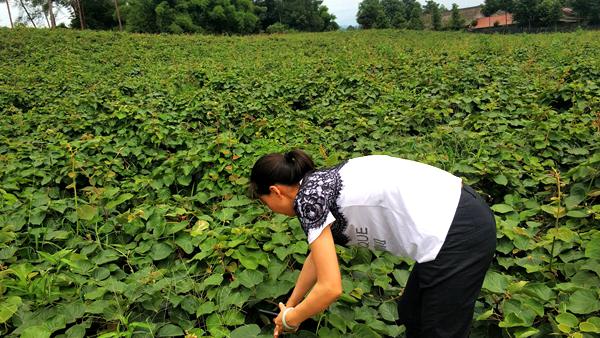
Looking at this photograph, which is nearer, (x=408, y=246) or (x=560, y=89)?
(x=408, y=246)

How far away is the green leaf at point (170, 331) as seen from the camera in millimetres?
1573

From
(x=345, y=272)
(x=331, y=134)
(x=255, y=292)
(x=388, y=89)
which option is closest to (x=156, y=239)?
(x=255, y=292)

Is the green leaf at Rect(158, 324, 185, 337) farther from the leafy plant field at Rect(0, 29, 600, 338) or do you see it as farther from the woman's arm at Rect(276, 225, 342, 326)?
the woman's arm at Rect(276, 225, 342, 326)

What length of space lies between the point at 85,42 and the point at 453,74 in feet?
39.7

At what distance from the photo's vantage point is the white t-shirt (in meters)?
1.23

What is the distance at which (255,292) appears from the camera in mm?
1761

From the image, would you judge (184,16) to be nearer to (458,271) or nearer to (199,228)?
(199,228)

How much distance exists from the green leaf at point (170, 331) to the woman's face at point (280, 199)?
666mm

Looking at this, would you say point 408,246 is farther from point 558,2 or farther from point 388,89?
point 558,2

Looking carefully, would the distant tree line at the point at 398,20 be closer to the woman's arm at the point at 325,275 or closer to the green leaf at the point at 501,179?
the green leaf at the point at 501,179

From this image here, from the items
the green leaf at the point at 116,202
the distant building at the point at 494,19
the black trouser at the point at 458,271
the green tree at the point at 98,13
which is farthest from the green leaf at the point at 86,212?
the distant building at the point at 494,19

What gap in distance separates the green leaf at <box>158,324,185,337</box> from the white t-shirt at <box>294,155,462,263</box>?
0.73 meters

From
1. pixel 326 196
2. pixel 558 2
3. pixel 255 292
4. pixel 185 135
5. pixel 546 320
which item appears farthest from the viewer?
pixel 558 2

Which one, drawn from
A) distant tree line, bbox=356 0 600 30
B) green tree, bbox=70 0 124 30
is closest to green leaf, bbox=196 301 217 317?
green tree, bbox=70 0 124 30
